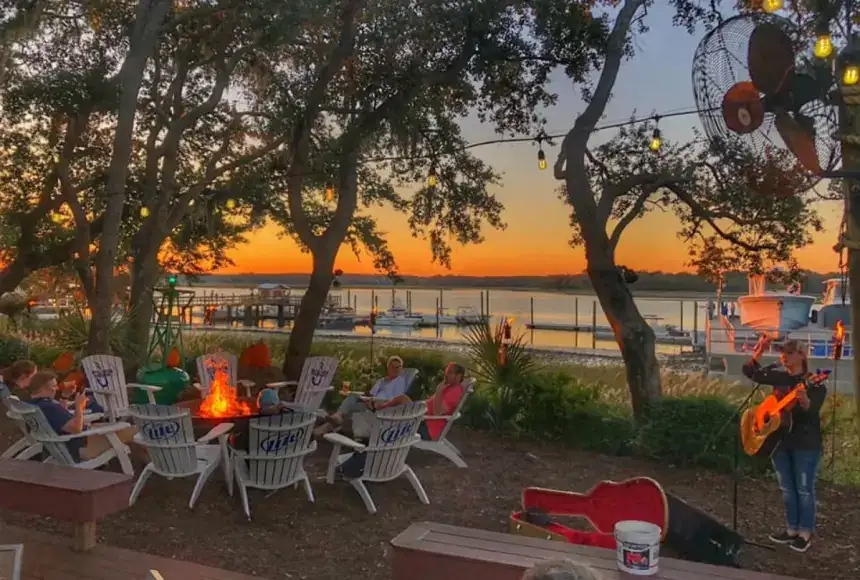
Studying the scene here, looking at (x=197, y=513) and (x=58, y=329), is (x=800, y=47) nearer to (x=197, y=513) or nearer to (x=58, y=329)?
(x=197, y=513)

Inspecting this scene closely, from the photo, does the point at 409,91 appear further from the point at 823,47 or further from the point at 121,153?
the point at 823,47

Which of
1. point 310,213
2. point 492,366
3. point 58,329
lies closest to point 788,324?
point 310,213

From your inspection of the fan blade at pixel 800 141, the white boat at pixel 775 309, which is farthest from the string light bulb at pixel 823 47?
the white boat at pixel 775 309

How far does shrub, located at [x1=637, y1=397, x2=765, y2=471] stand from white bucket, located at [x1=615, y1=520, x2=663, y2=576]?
12.4ft

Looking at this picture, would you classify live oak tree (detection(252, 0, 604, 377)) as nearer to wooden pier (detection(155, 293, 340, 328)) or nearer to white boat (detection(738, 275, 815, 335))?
white boat (detection(738, 275, 815, 335))

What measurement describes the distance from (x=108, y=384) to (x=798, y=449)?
6.47 metres

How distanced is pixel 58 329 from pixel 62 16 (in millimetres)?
5147

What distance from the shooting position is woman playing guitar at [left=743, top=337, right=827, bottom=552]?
431 cm

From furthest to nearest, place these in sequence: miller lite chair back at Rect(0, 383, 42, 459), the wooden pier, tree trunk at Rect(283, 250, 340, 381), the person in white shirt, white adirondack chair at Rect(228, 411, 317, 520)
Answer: the wooden pier < tree trunk at Rect(283, 250, 340, 381) < the person in white shirt < miller lite chair back at Rect(0, 383, 42, 459) < white adirondack chair at Rect(228, 411, 317, 520)

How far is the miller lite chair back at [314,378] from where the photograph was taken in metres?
8.45

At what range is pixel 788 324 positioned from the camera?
24594mm

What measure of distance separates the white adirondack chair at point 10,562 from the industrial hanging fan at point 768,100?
11.6 feet

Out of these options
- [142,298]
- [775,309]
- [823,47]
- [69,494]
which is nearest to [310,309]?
[142,298]

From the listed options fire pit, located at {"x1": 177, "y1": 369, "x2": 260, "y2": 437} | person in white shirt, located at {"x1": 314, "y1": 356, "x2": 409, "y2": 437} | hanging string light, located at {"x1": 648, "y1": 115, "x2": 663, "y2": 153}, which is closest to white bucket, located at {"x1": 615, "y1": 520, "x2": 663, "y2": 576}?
fire pit, located at {"x1": 177, "y1": 369, "x2": 260, "y2": 437}
